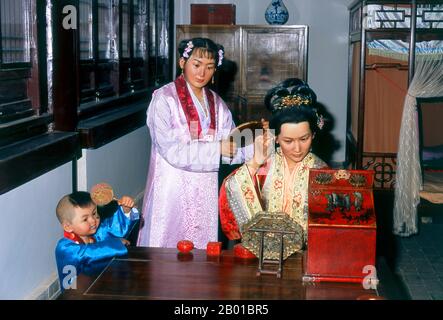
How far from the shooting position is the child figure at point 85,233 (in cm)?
216

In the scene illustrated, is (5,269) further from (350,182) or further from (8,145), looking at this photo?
(350,182)

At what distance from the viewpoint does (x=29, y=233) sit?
289 cm

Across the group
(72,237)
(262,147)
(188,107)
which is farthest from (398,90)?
(72,237)

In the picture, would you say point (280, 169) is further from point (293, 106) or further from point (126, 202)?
point (126, 202)

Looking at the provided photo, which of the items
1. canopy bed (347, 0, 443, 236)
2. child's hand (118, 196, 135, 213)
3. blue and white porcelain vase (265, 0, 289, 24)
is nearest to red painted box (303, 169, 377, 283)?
child's hand (118, 196, 135, 213)

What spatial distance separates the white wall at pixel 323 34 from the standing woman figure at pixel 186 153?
13.5 ft

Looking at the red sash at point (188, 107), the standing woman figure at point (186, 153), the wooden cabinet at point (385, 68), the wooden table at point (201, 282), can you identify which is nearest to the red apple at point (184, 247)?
the wooden table at point (201, 282)

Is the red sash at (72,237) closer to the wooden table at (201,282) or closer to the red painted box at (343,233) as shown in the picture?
the wooden table at (201,282)

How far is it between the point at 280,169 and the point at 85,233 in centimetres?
84

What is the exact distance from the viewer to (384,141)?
566cm

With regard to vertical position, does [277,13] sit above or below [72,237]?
→ above
